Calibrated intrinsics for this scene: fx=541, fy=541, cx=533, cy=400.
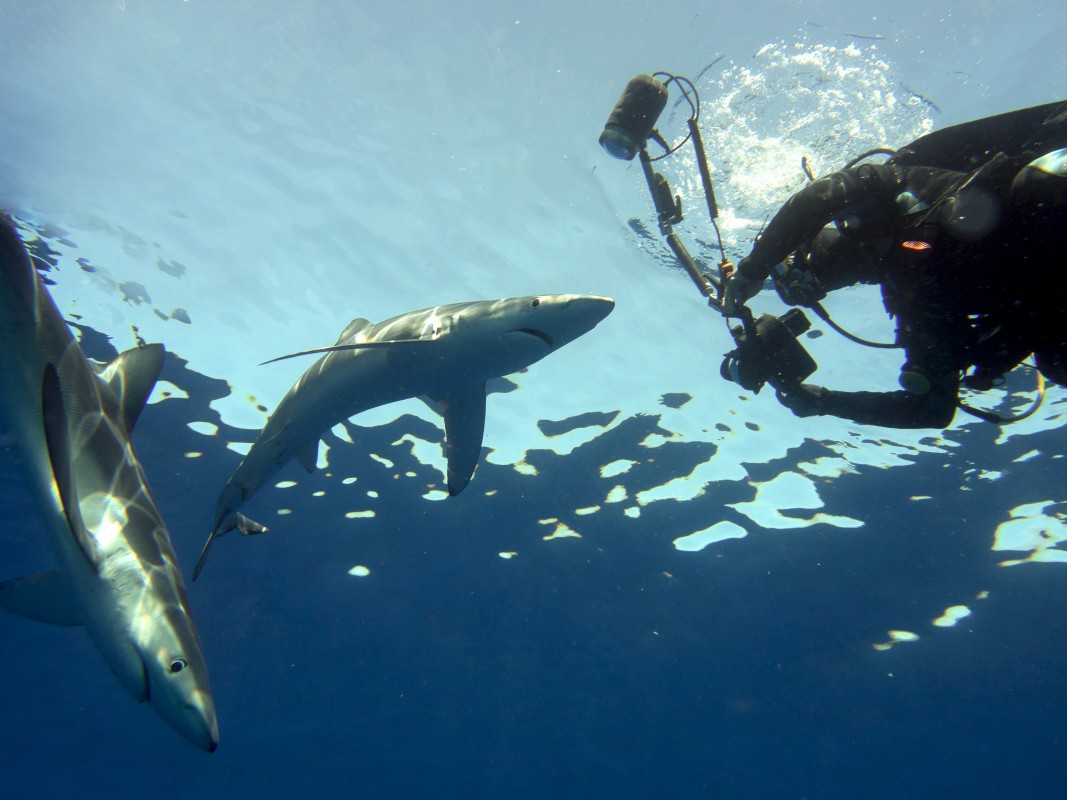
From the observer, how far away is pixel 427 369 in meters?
5.08

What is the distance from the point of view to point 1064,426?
35.2 feet

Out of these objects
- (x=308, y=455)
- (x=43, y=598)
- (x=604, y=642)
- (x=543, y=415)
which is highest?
(x=543, y=415)

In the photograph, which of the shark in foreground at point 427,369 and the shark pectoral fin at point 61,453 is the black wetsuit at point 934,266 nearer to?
the shark in foreground at point 427,369

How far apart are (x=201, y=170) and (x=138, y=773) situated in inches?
1632

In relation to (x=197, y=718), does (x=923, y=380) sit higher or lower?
higher

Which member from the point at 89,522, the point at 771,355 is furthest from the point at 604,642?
the point at 89,522

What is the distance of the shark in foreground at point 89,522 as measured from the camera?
2.63 meters

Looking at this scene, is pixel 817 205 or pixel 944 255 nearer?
pixel 944 255

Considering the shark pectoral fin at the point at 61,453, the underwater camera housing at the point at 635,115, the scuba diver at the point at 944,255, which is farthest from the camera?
the underwater camera housing at the point at 635,115

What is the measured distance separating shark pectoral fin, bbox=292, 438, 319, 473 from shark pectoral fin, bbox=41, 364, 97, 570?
309cm

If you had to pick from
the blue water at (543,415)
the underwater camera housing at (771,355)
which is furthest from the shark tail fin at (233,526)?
the blue water at (543,415)

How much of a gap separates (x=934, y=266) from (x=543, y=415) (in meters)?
10.2

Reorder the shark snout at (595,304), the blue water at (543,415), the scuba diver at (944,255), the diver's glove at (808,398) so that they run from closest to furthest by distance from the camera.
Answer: the scuba diver at (944,255) < the diver's glove at (808,398) < the shark snout at (595,304) < the blue water at (543,415)

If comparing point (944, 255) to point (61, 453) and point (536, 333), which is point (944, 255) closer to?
point (536, 333)
